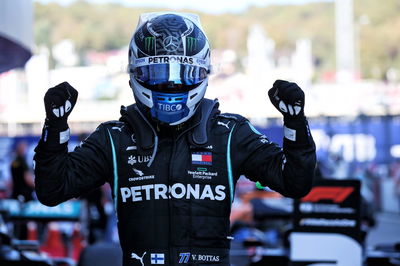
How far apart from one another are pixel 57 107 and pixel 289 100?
837 millimetres

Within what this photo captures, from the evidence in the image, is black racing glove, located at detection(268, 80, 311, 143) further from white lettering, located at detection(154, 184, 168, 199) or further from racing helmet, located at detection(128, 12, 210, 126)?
white lettering, located at detection(154, 184, 168, 199)

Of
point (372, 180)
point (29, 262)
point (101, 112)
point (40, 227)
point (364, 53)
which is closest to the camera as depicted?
point (29, 262)

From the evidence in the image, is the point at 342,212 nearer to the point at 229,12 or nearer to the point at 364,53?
the point at 364,53

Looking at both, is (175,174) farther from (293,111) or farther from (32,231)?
(32,231)

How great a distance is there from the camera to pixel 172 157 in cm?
329

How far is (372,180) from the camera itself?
20.5m

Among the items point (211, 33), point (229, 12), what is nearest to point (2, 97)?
point (211, 33)

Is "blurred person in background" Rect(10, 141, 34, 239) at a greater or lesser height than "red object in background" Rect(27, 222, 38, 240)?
greater

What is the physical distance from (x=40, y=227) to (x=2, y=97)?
1845 inches

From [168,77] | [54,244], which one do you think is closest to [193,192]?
[168,77]

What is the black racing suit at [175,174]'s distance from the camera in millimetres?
3217

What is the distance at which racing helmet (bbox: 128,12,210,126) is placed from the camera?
3354 mm

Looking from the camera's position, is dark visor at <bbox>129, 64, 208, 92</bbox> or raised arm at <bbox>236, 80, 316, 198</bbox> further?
dark visor at <bbox>129, 64, 208, 92</bbox>

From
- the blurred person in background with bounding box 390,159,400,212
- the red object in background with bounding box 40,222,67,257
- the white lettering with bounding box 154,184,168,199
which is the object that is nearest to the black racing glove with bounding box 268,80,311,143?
the white lettering with bounding box 154,184,168,199
